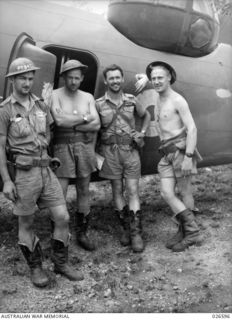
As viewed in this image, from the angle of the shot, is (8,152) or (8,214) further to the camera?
(8,214)

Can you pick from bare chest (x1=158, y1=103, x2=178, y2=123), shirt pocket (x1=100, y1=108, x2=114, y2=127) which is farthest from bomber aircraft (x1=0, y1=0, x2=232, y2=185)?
bare chest (x1=158, y1=103, x2=178, y2=123)

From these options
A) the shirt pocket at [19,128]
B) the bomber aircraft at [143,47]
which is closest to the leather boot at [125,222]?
the bomber aircraft at [143,47]

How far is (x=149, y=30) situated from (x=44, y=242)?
9.72 feet

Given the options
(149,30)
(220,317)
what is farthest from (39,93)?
(220,317)

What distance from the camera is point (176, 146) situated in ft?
17.2

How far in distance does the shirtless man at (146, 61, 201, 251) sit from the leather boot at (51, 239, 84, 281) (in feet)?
4.31

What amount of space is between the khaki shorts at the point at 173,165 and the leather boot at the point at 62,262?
1.54m

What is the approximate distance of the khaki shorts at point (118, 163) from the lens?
5.36 meters

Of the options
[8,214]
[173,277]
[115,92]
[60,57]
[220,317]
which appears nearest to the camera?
[220,317]

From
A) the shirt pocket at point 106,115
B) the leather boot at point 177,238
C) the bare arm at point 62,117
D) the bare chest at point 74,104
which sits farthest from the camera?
the leather boot at point 177,238

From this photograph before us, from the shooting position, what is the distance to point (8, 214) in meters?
6.89

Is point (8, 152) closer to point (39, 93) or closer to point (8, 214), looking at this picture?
point (39, 93)

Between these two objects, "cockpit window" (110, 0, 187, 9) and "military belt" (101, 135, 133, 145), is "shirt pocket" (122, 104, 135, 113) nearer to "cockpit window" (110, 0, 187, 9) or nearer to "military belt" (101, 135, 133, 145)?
"military belt" (101, 135, 133, 145)

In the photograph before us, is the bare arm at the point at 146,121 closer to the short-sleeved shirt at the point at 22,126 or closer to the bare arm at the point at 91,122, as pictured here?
the bare arm at the point at 91,122
